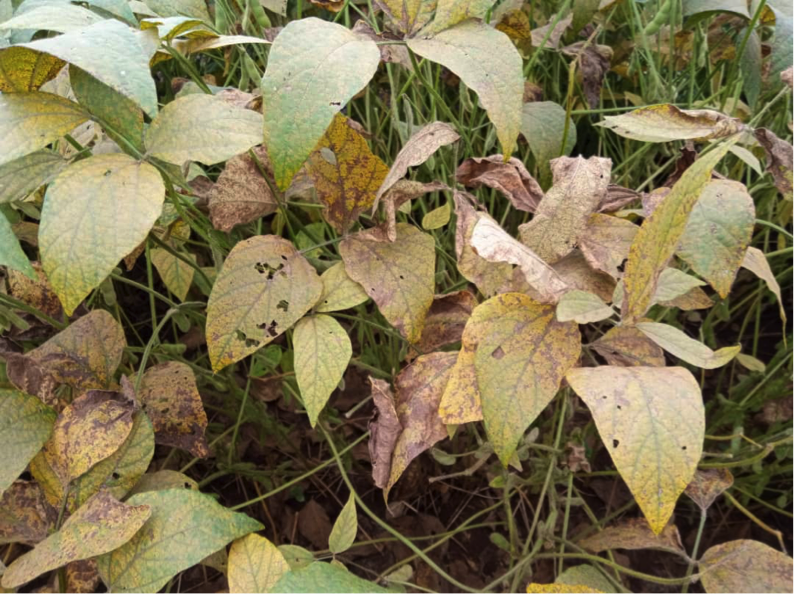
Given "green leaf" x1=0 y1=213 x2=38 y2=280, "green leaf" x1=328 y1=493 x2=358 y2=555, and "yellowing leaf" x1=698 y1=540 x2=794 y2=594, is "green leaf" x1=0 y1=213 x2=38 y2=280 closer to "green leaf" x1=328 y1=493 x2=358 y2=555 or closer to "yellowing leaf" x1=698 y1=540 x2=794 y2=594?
"green leaf" x1=328 y1=493 x2=358 y2=555

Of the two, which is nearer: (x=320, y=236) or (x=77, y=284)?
(x=77, y=284)

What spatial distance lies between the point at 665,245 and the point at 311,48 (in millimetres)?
262

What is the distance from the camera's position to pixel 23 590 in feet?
2.60

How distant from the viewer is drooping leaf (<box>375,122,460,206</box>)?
1.58ft

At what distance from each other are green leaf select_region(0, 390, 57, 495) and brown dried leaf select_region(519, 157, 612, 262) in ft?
1.41

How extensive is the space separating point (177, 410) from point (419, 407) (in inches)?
9.5

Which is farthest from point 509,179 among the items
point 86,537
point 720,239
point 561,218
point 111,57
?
point 86,537

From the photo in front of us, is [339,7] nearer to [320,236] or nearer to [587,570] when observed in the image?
[320,236]

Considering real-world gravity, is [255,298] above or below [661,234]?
below

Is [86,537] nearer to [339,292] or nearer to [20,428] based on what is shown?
[20,428]

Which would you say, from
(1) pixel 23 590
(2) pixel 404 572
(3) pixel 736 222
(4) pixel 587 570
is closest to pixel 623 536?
(4) pixel 587 570

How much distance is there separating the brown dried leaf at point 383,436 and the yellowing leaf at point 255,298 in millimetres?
97

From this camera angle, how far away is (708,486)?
1.98ft

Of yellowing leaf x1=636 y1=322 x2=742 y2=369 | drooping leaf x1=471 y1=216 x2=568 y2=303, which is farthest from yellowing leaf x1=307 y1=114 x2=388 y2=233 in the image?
yellowing leaf x1=636 y1=322 x2=742 y2=369
